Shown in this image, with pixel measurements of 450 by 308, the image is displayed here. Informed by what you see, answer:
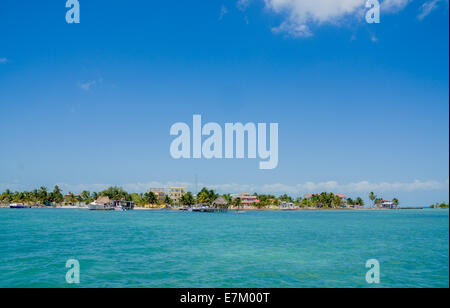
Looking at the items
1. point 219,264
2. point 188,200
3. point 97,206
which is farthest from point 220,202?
point 219,264

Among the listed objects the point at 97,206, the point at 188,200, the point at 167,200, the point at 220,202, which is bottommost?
the point at 97,206

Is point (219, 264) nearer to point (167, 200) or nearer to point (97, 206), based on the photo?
point (97, 206)

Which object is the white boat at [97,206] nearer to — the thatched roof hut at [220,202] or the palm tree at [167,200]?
the palm tree at [167,200]

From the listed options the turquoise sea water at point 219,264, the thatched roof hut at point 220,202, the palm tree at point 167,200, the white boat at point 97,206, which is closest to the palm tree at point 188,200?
the palm tree at point 167,200

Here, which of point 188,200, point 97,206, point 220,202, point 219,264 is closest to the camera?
point 219,264

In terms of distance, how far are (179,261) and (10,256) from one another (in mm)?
13926

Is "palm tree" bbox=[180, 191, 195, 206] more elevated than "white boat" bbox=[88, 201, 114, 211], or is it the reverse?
"palm tree" bbox=[180, 191, 195, 206]

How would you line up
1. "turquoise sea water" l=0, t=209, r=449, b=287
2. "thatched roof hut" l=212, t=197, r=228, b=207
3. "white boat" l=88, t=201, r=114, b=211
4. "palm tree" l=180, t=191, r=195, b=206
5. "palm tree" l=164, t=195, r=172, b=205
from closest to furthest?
"turquoise sea water" l=0, t=209, r=449, b=287 → "thatched roof hut" l=212, t=197, r=228, b=207 → "white boat" l=88, t=201, r=114, b=211 → "palm tree" l=180, t=191, r=195, b=206 → "palm tree" l=164, t=195, r=172, b=205

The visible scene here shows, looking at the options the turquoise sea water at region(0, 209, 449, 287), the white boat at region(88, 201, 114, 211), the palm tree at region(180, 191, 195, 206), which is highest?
the turquoise sea water at region(0, 209, 449, 287)

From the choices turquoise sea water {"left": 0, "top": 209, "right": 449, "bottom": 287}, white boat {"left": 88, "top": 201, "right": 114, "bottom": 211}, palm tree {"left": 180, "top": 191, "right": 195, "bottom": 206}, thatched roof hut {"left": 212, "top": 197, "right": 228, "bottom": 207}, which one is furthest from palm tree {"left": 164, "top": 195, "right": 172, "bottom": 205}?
turquoise sea water {"left": 0, "top": 209, "right": 449, "bottom": 287}

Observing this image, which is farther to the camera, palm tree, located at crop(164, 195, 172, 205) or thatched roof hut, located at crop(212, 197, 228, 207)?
palm tree, located at crop(164, 195, 172, 205)

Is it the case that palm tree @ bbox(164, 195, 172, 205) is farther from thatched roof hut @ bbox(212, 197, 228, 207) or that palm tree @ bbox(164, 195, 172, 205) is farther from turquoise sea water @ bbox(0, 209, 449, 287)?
turquoise sea water @ bbox(0, 209, 449, 287)

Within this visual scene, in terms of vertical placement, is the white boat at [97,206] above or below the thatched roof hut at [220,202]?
below
